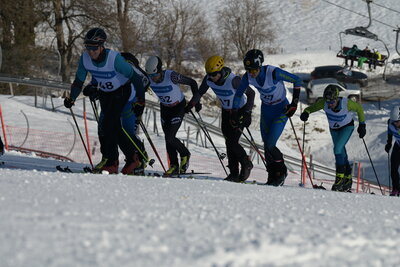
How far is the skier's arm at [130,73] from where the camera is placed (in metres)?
6.98

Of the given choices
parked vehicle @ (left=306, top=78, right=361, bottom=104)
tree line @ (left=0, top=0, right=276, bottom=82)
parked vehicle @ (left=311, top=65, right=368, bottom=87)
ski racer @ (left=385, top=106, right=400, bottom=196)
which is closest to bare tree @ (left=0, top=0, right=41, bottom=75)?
tree line @ (left=0, top=0, right=276, bottom=82)

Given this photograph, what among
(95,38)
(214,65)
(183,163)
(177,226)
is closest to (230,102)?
(214,65)

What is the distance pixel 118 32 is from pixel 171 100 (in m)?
19.8

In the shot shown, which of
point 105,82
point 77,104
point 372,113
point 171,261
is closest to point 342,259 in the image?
point 171,261

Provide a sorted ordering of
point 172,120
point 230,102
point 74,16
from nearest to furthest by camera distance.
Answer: point 230,102, point 172,120, point 74,16

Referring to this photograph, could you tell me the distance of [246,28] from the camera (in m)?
39.8

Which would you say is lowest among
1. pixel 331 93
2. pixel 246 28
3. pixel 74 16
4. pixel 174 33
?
pixel 331 93

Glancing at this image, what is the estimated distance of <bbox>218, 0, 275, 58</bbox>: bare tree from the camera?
39.5 metres

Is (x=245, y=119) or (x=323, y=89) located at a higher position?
(x=323, y=89)

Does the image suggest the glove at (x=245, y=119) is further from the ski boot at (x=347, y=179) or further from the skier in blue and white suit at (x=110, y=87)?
the ski boot at (x=347, y=179)

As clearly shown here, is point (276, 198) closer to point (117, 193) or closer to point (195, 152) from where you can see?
point (117, 193)

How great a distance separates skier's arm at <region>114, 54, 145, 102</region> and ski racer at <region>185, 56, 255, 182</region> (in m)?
0.99

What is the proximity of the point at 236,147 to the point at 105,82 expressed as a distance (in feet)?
6.72

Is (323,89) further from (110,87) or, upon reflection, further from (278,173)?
(110,87)
